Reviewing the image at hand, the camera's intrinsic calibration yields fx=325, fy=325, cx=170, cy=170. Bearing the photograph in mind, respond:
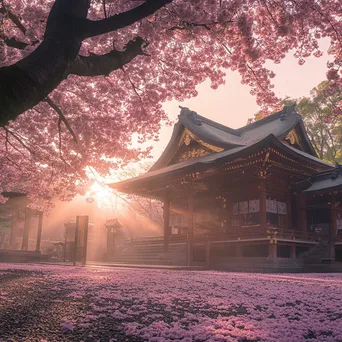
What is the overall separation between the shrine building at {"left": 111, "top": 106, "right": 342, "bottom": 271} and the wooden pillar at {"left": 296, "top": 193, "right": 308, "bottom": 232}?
0.06 meters

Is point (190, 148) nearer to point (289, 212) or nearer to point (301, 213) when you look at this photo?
point (289, 212)

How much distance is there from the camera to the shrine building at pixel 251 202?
15695 mm

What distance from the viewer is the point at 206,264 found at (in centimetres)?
1605

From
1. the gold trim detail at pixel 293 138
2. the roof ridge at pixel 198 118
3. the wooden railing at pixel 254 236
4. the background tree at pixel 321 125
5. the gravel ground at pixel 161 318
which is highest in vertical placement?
the background tree at pixel 321 125

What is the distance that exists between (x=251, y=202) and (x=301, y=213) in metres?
2.98

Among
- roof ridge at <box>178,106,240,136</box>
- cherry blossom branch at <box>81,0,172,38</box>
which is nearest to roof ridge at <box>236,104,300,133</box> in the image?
roof ridge at <box>178,106,240,136</box>

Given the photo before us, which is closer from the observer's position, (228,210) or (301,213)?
(301,213)

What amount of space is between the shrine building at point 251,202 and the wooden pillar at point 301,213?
56 mm

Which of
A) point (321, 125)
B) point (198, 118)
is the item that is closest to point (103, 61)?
point (198, 118)

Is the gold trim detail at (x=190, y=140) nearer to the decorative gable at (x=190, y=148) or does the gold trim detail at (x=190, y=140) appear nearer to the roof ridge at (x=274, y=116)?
the decorative gable at (x=190, y=148)

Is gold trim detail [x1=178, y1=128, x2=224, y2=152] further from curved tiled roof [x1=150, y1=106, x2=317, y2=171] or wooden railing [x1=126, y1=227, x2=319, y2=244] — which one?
wooden railing [x1=126, y1=227, x2=319, y2=244]

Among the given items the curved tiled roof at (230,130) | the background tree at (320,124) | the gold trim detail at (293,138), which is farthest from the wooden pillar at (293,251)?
the background tree at (320,124)

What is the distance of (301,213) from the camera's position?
18.2 meters

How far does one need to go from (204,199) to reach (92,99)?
1061 cm
